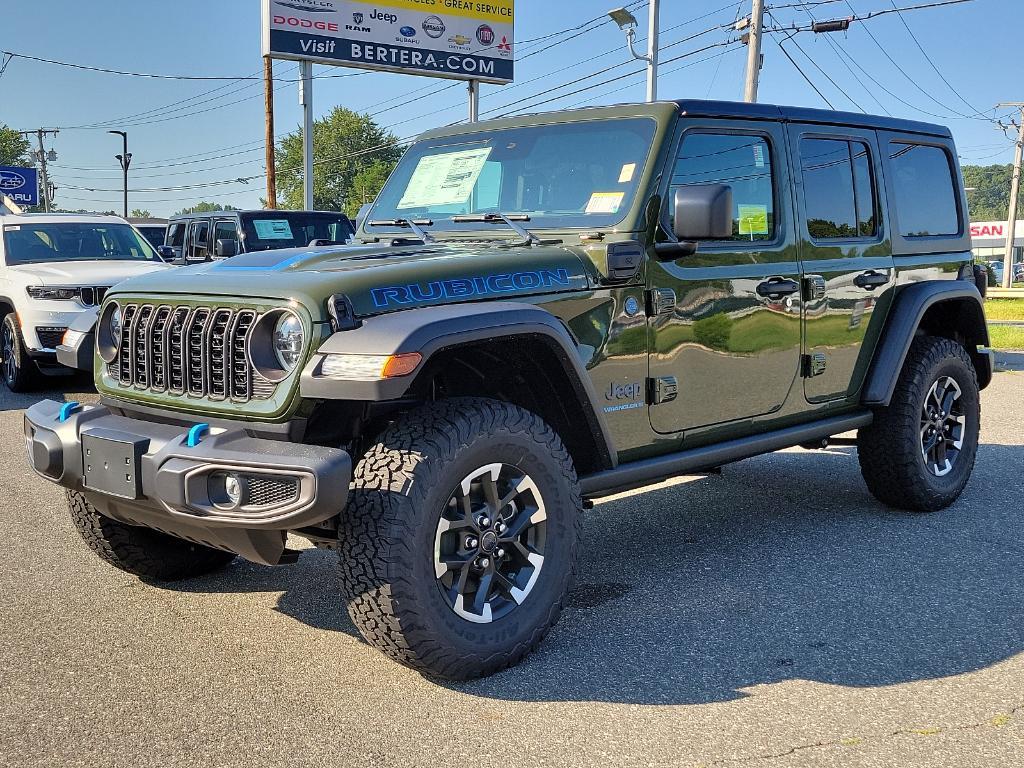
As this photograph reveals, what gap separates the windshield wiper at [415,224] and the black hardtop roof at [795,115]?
120cm

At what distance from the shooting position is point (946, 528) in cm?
556

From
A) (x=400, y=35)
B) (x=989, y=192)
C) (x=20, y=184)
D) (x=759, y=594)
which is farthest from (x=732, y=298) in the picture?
(x=989, y=192)

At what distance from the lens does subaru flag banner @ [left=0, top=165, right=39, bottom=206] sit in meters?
48.4

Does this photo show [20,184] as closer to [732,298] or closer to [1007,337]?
[1007,337]

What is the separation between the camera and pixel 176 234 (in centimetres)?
1596

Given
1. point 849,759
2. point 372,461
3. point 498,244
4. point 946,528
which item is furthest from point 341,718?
point 946,528

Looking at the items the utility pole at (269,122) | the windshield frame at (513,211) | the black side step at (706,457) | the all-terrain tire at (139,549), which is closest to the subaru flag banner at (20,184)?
the utility pole at (269,122)

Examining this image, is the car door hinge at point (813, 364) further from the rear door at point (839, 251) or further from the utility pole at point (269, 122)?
the utility pole at point (269, 122)

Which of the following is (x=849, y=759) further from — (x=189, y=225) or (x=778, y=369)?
(x=189, y=225)

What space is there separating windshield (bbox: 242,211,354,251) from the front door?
988 centimetres

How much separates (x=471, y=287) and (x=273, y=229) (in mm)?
11176

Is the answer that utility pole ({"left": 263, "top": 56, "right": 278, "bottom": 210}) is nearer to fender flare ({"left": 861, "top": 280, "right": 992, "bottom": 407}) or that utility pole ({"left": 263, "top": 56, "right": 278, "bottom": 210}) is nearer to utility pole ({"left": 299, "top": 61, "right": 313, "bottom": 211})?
utility pole ({"left": 299, "top": 61, "right": 313, "bottom": 211})

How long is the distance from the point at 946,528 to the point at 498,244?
291 centimetres

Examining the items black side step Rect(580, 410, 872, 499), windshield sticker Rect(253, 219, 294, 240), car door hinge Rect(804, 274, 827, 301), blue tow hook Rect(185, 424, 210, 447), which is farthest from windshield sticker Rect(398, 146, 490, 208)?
windshield sticker Rect(253, 219, 294, 240)
